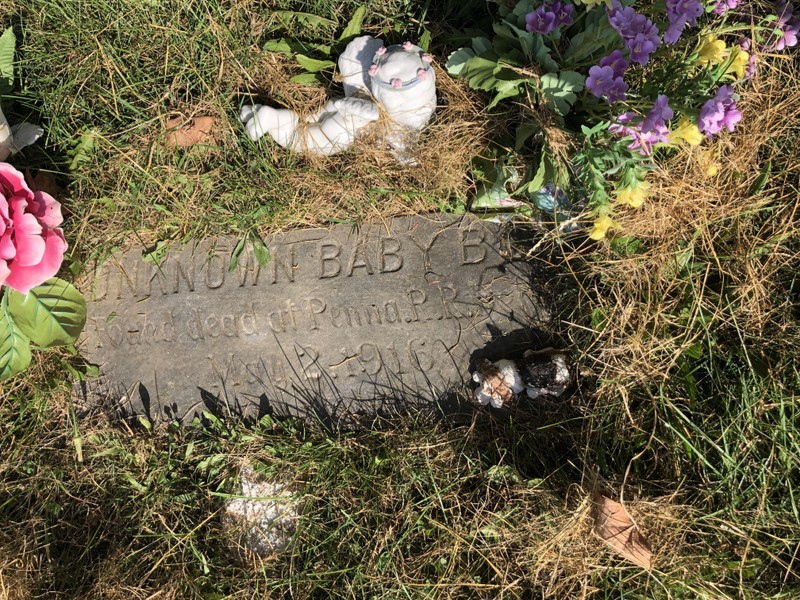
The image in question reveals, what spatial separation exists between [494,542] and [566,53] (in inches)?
71.3

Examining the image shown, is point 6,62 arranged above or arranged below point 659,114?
below

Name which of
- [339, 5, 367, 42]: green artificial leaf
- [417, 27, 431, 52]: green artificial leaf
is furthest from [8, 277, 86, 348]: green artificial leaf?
[417, 27, 431, 52]: green artificial leaf

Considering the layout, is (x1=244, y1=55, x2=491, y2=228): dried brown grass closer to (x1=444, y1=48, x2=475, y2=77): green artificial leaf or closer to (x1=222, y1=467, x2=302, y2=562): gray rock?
(x1=444, y1=48, x2=475, y2=77): green artificial leaf

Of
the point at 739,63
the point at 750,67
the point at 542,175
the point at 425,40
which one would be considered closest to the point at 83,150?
the point at 425,40

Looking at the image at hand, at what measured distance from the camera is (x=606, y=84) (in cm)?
192

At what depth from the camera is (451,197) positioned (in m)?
2.52

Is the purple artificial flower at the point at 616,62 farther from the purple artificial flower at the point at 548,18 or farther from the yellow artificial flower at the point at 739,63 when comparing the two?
the yellow artificial flower at the point at 739,63

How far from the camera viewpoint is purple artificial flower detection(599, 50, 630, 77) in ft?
6.28

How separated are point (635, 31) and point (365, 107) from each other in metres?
0.95

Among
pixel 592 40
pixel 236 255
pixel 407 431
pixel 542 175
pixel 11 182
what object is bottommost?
pixel 407 431

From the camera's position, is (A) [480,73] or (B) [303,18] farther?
(B) [303,18]

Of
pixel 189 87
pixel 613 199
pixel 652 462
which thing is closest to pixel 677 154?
pixel 613 199

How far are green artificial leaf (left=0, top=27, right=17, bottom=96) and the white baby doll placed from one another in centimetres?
105

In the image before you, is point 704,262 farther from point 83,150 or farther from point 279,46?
point 83,150
